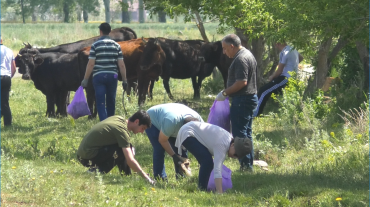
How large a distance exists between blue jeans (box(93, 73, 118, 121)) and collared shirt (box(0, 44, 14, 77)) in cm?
Answer: 243

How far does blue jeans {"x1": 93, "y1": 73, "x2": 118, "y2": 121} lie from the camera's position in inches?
471

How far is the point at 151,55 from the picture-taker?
16875mm

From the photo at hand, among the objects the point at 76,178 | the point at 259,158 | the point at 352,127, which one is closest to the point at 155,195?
the point at 76,178

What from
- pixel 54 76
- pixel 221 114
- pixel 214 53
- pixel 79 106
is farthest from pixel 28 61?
pixel 221 114

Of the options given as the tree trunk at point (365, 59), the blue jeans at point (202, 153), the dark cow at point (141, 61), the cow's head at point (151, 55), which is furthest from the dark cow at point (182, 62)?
the blue jeans at point (202, 153)

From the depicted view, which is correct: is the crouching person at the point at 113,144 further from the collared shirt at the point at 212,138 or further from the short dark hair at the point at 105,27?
the short dark hair at the point at 105,27

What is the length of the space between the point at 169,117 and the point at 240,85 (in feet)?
3.78

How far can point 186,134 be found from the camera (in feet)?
26.0

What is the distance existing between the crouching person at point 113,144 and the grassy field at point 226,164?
0.20 meters

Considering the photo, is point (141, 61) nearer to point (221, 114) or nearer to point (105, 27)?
point (105, 27)

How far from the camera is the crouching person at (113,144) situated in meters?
8.37

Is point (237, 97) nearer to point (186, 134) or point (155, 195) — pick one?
point (186, 134)

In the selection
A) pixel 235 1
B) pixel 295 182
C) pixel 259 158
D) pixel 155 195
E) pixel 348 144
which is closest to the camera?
pixel 155 195

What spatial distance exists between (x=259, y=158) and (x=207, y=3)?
5601mm
